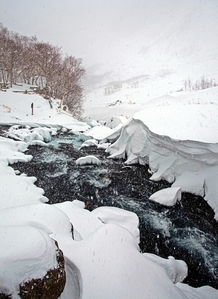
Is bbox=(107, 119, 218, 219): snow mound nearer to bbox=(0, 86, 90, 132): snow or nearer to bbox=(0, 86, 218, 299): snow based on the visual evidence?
bbox=(0, 86, 218, 299): snow

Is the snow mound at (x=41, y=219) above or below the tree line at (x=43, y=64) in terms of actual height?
below

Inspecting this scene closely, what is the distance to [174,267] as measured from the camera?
316 centimetres

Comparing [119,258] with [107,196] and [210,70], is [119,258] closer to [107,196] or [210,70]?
[107,196]

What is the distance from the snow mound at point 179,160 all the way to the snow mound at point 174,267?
5.99ft

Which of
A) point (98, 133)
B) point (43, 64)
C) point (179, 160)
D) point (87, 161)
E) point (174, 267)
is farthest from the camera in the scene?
point (43, 64)

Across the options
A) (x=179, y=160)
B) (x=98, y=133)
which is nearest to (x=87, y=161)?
(x=179, y=160)

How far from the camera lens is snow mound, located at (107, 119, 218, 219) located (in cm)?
522

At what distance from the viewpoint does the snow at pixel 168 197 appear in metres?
5.20

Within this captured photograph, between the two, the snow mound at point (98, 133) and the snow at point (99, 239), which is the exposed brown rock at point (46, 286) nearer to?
the snow at point (99, 239)

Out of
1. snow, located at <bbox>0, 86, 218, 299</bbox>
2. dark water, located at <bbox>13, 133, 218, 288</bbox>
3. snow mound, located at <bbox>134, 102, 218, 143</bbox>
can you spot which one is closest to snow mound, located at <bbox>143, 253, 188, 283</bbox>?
snow, located at <bbox>0, 86, 218, 299</bbox>

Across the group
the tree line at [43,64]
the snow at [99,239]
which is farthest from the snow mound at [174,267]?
the tree line at [43,64]

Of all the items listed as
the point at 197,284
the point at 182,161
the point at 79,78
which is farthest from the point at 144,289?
the point at 79,78

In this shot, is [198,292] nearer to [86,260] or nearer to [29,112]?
[86,260]

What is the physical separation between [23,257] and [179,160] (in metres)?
5.30
